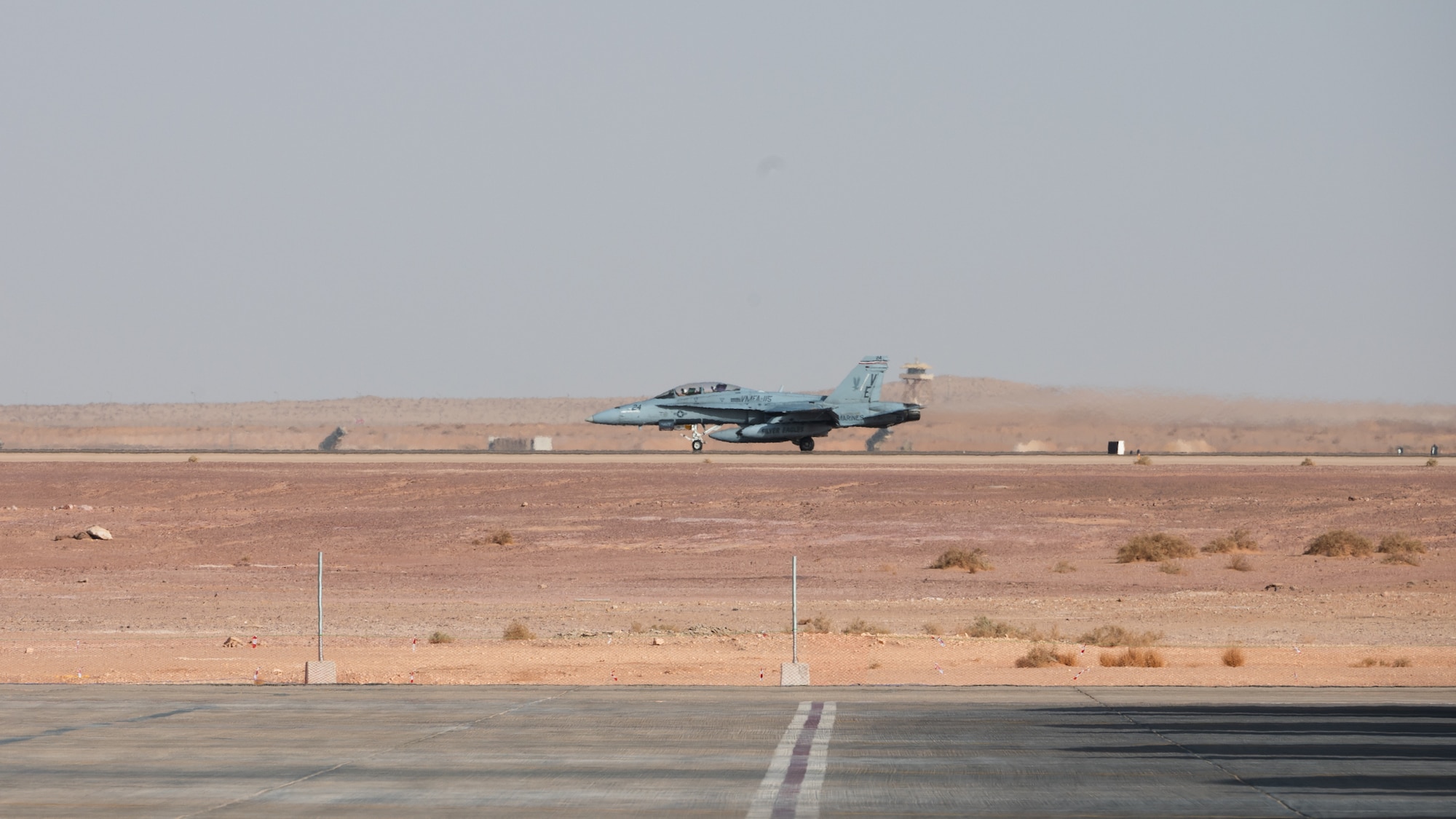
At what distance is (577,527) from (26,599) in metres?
19.4

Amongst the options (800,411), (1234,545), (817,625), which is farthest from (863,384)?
(817,625)

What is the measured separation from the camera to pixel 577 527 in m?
51.6

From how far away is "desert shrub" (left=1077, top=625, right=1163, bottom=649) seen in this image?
91.5 feet

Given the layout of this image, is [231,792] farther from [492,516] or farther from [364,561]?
[492,516]

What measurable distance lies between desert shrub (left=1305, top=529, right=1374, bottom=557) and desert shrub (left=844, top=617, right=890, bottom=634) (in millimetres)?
19009

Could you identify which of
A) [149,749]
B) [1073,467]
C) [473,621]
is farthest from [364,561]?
[1073,467]

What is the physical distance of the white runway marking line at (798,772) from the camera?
39.0 feet

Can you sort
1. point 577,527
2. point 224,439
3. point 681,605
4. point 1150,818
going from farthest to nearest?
point 224,439
point 577,527
point 681,605
point 1150,818

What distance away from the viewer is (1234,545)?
A: 1791 inches

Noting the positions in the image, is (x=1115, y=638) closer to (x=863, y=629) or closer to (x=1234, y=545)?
(x=863, y=629)

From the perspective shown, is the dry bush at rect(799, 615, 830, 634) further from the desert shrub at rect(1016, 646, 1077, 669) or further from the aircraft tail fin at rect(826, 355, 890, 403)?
the aircraft tail fin at rect(826, 355, 890, 403)

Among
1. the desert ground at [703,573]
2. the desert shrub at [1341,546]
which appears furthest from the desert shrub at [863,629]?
the desert shrub at [1341,546]

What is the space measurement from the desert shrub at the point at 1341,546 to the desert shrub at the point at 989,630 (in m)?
17.9

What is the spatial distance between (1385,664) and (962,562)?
56.2 feet
